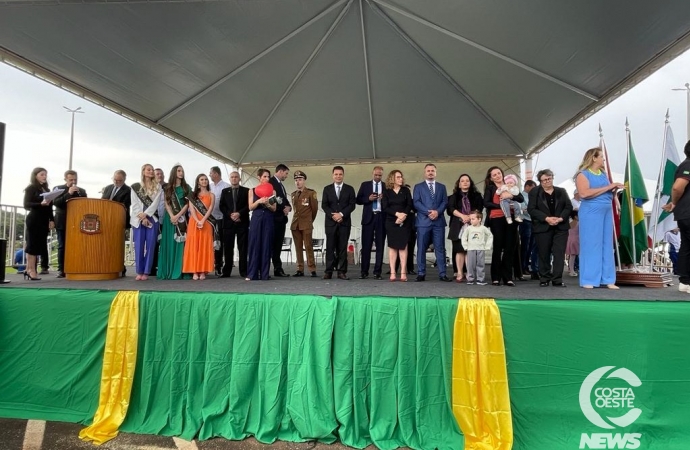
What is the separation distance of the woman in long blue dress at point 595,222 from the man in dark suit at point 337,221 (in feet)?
8.76

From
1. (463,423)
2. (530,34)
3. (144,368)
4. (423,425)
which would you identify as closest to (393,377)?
(423,425)

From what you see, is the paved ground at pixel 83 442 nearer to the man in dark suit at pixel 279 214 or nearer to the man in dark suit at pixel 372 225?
the man in dark suit at pixel 372 225

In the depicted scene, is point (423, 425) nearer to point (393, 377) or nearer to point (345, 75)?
point (393, 377)

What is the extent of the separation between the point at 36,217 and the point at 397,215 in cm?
450

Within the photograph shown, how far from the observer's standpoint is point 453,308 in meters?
2.55

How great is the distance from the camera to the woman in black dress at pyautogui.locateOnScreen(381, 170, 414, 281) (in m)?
4.51

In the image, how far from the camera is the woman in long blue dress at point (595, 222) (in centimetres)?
375

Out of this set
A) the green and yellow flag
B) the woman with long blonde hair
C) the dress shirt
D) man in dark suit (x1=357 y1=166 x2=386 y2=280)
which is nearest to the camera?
the green and yellow flag

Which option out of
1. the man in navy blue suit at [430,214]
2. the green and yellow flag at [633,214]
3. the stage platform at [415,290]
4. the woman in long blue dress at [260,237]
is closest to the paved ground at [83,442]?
the stage platform at [415,290]

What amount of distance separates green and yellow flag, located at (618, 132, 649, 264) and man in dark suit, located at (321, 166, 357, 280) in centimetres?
339

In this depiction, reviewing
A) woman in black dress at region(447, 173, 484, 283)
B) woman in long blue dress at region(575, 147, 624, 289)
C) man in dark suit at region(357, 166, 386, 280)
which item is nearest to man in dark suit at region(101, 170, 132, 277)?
A: man in dark suit at region(357, 166, 386, 280)

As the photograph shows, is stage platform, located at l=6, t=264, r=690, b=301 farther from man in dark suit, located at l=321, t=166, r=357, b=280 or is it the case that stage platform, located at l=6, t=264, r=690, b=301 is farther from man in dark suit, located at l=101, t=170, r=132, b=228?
man in dark suit, located at l=101, t=170, r=132, b=228

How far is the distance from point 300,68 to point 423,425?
6.25 m

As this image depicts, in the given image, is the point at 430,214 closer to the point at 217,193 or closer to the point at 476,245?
the point at 476,245
